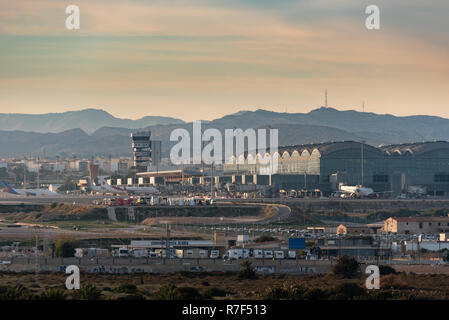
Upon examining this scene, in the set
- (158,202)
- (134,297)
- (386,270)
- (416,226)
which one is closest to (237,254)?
(386,270)

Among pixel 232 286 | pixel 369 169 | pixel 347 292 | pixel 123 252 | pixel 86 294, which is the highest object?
pixel 369 169

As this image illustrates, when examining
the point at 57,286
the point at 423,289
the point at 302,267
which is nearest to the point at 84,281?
the point at 57,286

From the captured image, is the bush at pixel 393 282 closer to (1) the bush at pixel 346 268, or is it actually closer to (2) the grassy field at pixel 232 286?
(2) the grassy field at pixel 232 286

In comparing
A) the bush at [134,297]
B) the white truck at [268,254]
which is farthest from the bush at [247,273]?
the bush at [134,297]

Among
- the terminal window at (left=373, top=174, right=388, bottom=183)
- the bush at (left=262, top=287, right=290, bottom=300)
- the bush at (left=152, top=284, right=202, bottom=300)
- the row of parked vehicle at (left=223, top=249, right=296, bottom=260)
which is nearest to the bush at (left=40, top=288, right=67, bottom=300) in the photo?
the bush at (left=152, top=284, right=202, bottom=300)

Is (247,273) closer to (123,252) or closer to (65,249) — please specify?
(123,252)
